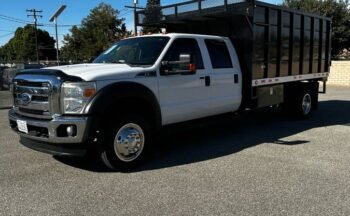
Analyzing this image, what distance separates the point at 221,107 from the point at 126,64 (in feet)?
7.07

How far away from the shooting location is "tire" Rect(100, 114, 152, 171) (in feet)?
18.2

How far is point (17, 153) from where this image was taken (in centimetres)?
682

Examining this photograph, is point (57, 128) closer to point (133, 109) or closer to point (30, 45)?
point (133, 109)

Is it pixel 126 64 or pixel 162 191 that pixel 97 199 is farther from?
pixel 126 64

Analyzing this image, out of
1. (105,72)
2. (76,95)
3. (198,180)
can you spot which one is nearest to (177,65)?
(105,72)

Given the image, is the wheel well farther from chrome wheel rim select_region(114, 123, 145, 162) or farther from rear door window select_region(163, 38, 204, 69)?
rear door window select_region(163, 38, 204, 69)

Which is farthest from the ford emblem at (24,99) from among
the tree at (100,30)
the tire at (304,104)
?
the tree at (100,30)

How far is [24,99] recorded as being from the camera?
5.73 meters

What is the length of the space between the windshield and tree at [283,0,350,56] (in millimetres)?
27127

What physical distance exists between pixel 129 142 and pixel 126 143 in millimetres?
54

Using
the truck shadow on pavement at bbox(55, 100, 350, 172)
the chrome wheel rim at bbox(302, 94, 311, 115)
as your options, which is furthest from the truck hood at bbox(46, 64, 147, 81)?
the chrome wheel rim at bbox(302, 94, 311, 115)

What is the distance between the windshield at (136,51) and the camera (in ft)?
21.0

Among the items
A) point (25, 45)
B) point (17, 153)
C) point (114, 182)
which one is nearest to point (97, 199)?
point (114, 182)

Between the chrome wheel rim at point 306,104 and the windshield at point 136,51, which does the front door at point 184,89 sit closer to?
the windshield at point 136,51
